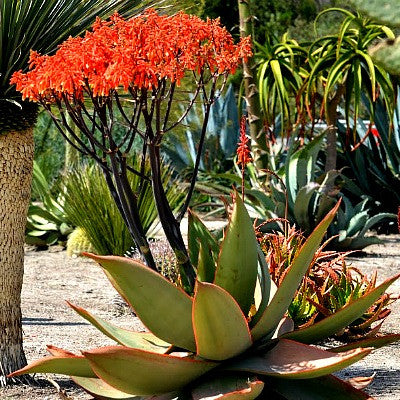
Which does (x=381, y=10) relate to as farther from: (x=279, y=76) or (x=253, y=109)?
(x=279, y=76)

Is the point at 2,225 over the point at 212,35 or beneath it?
beneath

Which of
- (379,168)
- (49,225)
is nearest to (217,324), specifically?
(49,225)

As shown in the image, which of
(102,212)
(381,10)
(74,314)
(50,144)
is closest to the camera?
(381,10)

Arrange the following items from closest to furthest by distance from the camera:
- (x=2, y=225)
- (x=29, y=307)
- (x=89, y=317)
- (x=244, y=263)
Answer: (x=89, y=317), (x=244, y=263), (x=2, y=225), (x=29, y=307)

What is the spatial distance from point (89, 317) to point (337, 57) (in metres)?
7.05

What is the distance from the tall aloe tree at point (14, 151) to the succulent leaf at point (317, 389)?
148cm

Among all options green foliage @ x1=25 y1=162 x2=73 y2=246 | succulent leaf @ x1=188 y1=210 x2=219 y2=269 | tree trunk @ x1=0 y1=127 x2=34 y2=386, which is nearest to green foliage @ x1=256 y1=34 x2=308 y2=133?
green foliage @ x1=25 y1=162 x2=73 y2=246

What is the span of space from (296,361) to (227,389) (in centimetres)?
30

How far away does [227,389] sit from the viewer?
12.0 ft

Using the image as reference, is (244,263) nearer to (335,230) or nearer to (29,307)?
(29,307)

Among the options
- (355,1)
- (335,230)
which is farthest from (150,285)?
(335,230)

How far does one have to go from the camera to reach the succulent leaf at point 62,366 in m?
3.67

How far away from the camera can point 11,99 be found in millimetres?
4645

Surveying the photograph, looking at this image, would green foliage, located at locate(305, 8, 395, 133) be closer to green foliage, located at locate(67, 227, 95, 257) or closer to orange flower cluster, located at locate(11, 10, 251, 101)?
green foliage, located at locate(67, 227, 95, 257)
